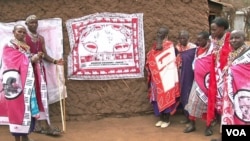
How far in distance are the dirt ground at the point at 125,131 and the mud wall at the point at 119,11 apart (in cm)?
21

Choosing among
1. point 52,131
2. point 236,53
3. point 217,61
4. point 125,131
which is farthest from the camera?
point 125,131

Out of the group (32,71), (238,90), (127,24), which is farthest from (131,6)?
(238,90)

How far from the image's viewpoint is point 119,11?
682 centimetres

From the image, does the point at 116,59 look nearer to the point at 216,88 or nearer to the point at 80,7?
the point at 80,7

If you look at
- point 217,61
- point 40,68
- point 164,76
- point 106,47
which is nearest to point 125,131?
point 164,76

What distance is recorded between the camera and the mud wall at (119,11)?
6684mm

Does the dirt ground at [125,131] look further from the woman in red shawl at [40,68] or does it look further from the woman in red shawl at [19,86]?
the woman in red shawl at [19,86]

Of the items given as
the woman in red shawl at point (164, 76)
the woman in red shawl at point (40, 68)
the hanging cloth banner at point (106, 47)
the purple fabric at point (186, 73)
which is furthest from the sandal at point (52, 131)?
the purple fabric at point (186, 73)

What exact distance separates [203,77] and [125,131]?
1528mm

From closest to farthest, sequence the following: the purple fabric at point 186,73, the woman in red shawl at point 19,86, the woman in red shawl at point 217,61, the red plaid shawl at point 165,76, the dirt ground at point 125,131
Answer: the woman in red shawl at point 19,86 → the woman in red shawl at point 217,61 → the dirt ground at point 125,131 → the purple fabric at point 186,73 → the red plaid shawl at point 165,76

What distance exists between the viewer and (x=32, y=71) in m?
5.42

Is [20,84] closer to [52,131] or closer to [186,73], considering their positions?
[52,131]

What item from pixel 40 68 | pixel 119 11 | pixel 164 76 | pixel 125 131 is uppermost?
pixel 119 11

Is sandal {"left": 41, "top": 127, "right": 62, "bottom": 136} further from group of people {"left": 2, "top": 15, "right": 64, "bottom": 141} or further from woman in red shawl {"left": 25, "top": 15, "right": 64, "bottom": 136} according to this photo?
group of people {"left": 2, "top": 15, "right": 64, "bottom": 141}
